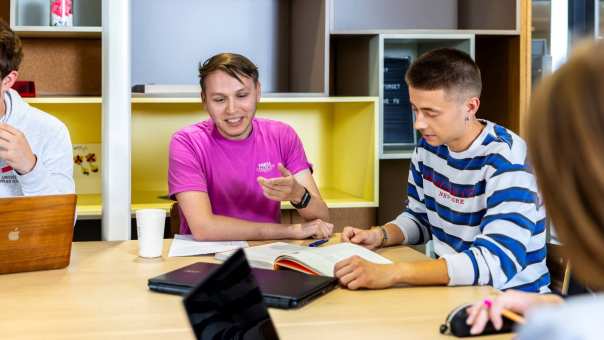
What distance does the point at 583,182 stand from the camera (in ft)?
2.29

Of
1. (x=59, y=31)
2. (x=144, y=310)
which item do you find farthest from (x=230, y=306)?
(x=59, y=31)

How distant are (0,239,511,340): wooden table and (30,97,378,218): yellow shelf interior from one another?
146 cm

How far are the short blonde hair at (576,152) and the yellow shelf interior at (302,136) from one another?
2539 millimetres

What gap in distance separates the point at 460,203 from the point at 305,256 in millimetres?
443

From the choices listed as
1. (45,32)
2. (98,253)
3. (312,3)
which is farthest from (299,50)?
(98,253)

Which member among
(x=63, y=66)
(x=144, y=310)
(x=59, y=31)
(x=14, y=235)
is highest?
(x=59, y=31)

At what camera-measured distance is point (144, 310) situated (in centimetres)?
153

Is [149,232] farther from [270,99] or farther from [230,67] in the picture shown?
[270,99]

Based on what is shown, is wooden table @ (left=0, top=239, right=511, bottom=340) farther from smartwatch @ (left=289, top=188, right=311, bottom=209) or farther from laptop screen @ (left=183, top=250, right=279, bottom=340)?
smartwatch @ (left=289, top=188, right=311, bottom=209)

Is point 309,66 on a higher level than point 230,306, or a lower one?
higher

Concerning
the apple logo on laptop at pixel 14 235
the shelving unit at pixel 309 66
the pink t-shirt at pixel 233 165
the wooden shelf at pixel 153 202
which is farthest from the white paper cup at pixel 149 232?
the shelving unit at pixel 309 66

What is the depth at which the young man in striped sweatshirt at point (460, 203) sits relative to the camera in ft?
5.65

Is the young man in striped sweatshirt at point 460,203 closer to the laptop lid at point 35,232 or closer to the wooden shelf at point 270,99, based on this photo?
the laptop lid at point 35,232

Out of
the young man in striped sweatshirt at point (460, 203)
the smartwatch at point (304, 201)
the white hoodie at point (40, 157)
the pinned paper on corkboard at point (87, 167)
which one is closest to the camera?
the young man in striped sweatshirt at point (460, 203)
